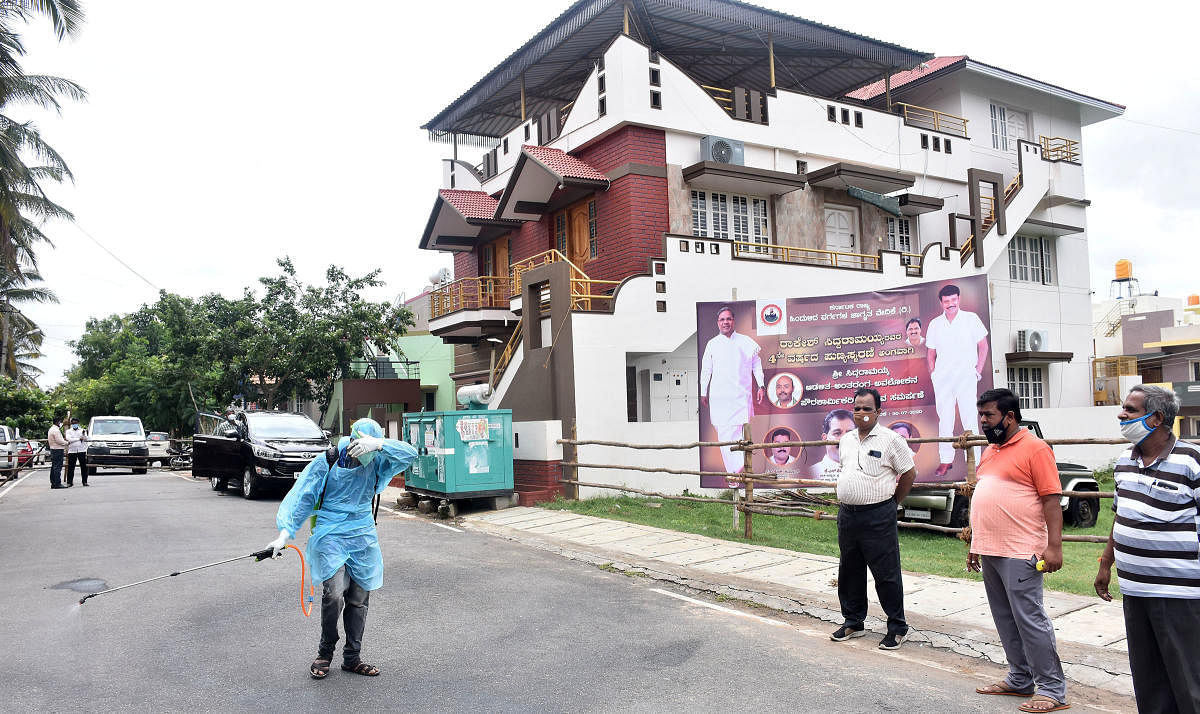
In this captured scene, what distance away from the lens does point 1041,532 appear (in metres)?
5.10

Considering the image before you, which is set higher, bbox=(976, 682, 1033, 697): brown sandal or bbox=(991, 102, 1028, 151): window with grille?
bbox=(991, 102, 1028, 151): window with grille

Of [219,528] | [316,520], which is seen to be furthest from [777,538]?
[219,528]

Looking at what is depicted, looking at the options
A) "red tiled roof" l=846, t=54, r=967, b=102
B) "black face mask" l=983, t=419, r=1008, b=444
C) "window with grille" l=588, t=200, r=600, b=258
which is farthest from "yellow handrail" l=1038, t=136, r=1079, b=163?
"black face mask" l=983, t=419, r=1008, b=444

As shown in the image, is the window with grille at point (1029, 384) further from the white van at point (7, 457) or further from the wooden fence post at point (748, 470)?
the white van at point (7, 457)

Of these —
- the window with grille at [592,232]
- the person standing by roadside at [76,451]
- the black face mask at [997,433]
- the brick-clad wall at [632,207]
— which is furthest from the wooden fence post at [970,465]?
the person standing by roadside at [76,451]

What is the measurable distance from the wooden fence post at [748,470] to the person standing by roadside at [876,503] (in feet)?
16.1

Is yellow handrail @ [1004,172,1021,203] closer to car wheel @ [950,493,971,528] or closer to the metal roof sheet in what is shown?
the metal roof sheet

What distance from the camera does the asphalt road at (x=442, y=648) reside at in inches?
205

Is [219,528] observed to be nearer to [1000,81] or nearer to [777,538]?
[777,538]

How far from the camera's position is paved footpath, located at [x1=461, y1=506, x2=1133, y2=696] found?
20.1ft

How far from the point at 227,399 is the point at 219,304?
3.53 metres

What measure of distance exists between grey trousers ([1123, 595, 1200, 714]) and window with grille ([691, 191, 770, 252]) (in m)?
17.2

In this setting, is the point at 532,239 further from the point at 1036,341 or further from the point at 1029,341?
the point at 1036,341

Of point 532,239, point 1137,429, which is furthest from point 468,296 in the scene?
point 1137,429
